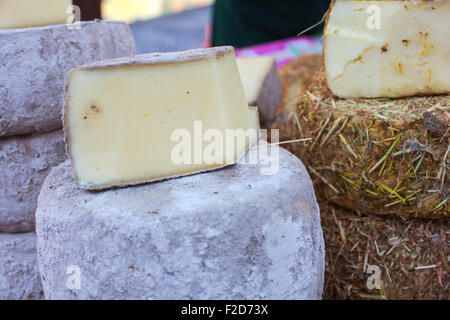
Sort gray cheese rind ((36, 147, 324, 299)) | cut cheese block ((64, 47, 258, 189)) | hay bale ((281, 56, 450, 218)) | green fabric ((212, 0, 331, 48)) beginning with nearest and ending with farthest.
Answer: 1. gray cheese rind ((36, 147, 324, 299))
2. cut cheese block ((64, 47, 258, 189))
3. hay bale ((281, 56, 450, 218))
4. green fabric ((212, 0, 331, 48))

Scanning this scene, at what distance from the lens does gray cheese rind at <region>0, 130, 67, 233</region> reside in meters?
1.41

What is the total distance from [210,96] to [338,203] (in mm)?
602

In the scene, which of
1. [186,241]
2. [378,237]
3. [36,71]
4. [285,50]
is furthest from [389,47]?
[285,50]

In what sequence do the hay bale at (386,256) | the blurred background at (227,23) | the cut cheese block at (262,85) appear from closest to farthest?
the hay bale at (386,256) < the cut cheese block at (262,85) < the blurred background at (227,23)

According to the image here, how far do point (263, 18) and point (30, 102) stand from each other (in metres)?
2.89

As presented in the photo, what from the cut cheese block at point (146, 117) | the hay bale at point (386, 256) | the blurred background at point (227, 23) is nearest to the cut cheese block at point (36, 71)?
the cut cheese block at point (146, 117)

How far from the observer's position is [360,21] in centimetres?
139

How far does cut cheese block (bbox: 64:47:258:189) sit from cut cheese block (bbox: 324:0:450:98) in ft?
1.55

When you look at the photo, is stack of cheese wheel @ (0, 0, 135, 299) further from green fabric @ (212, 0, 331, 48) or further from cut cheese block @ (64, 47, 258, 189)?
green fabric @ (212, 0, 331, 48)

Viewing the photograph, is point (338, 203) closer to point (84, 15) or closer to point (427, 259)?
point (427, 259)

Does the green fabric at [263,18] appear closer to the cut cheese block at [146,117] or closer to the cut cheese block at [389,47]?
the cut cheese block at [389,47]

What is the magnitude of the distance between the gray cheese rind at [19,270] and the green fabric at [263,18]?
294 centimetres

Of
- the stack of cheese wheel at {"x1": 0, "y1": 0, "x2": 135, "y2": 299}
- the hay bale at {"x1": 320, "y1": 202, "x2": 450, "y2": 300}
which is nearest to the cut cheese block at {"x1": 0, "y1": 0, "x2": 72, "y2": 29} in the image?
the stack of cheese wheel at {"x1": 0, "y1": 0, "x2": 135, "y2": 299}

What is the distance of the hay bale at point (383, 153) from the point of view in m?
1.25
